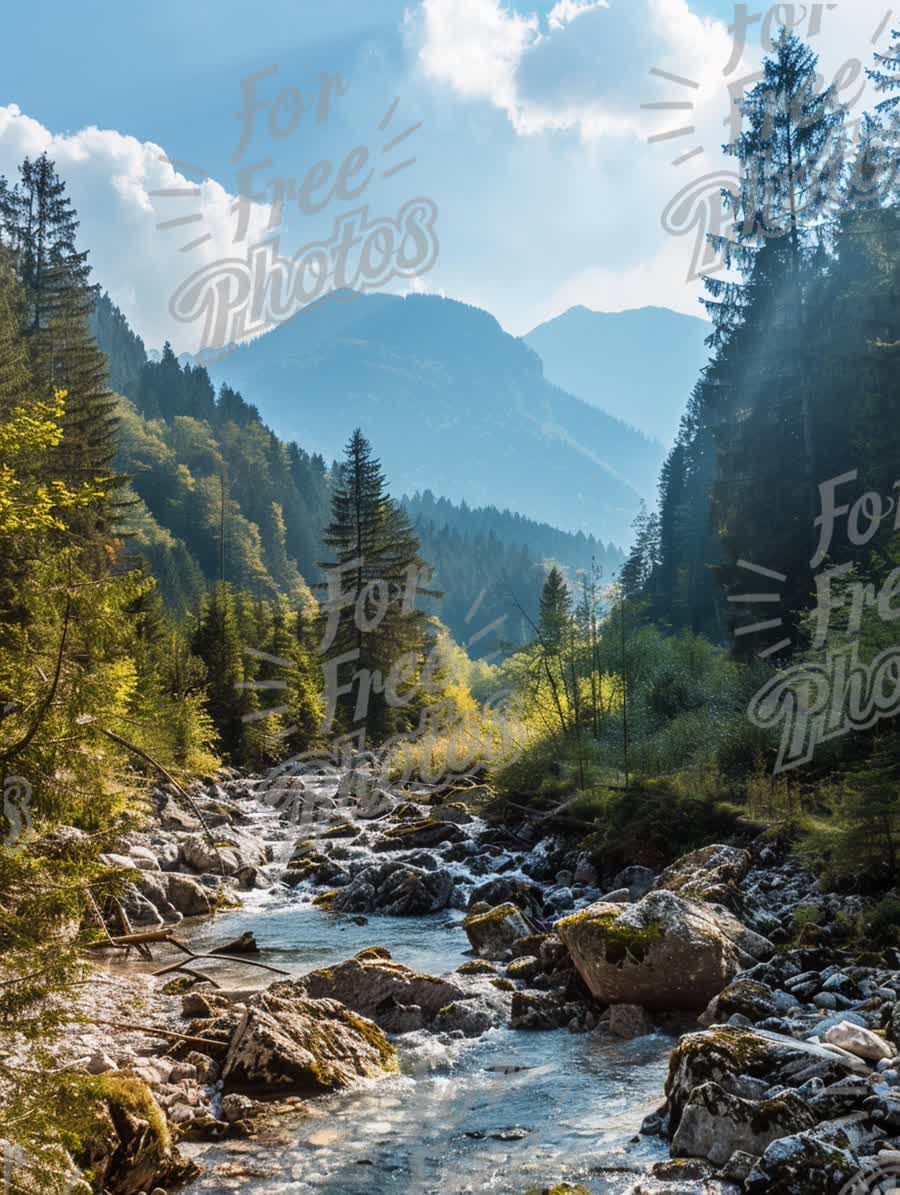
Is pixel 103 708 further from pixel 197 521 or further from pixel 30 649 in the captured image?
pixel 197 521

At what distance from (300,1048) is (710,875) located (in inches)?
241

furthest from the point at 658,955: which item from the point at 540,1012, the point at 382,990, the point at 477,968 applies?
the point at 477,968

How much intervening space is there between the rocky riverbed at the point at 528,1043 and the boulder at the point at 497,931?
0.10 ft

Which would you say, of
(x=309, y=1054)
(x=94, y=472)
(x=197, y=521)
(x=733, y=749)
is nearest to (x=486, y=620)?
(x=197, y=521)

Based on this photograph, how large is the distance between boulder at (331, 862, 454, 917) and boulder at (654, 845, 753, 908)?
4858 mm

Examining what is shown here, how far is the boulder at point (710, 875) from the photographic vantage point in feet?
35.6

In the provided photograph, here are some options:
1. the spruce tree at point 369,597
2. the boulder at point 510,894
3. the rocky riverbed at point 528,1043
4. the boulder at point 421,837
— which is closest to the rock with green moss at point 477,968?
the rocky riverbed at point 528,1043

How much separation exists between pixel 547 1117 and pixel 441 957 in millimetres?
5688

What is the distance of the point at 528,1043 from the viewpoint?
916cm

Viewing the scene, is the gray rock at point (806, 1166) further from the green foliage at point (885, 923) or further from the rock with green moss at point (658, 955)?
the green foliage at point (885, 923)

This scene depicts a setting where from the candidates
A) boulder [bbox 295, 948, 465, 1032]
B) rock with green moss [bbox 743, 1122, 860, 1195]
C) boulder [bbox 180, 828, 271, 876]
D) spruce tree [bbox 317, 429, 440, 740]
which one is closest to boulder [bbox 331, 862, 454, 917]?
boulder [bbox 180, 828, 271, 876]

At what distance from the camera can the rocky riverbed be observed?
5848 mm

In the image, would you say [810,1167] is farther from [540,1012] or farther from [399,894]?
[399,894]

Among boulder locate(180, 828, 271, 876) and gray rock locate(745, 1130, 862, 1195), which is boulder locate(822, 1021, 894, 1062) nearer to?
gray rock locate(745, 1130, 862, 1195)
